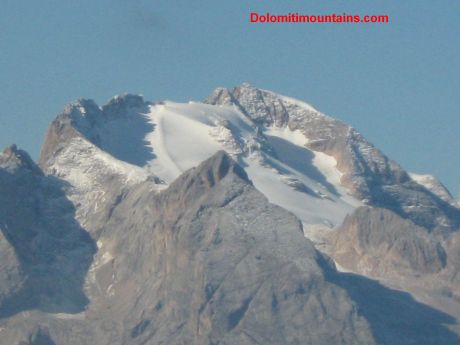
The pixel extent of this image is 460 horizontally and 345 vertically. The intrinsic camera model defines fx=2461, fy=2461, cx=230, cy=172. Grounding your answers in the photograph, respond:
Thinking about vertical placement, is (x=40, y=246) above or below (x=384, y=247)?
below

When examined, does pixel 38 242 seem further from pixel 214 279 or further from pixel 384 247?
pixel 384 247

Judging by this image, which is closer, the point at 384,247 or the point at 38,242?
the point at 38,242

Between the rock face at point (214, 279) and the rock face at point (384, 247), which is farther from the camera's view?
the rock face at point (384, 247)

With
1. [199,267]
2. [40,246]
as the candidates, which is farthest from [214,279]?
[40,246]

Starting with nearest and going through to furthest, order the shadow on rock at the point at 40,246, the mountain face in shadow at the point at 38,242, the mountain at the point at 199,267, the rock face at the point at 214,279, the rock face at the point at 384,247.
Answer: the rock face at the point at 214,279
the mountain at the point at 199,267
the shadow on rock at the point at 40,246
the mountain face in shadow at the point at 38,242
the rock face at the point at 384,247

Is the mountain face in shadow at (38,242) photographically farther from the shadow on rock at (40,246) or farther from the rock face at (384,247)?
the rock face at (384,247)

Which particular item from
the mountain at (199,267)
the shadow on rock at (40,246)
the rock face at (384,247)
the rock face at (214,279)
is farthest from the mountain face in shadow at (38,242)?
the rock face at (384,247)

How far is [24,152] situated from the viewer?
646 feet

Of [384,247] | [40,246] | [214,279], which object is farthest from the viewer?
[384,247]

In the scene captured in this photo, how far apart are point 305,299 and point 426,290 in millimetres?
17355

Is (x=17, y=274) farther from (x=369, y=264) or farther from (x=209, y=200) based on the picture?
(x=369, y=264)

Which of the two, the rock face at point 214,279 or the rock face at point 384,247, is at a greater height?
the rock face at point 384,247

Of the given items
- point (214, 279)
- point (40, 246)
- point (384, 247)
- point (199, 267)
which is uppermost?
point (384, 247)

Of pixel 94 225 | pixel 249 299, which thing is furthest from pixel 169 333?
pixel 94 225
